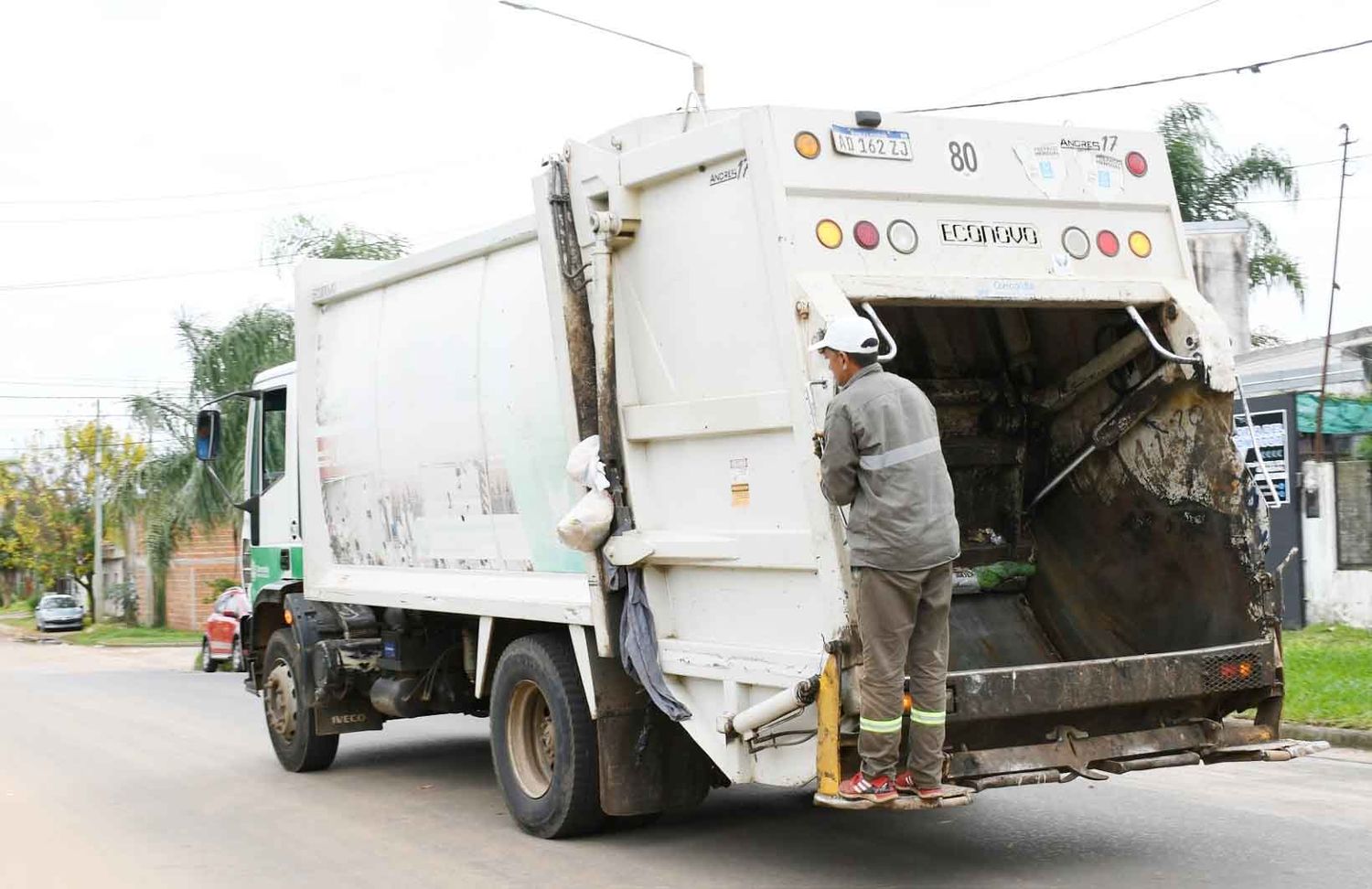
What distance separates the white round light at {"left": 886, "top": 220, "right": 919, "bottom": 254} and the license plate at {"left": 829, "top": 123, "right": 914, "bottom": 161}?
281mm

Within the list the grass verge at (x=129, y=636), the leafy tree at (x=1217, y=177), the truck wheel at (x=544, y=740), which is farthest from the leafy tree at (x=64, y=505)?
the truck wheel at (x=544, y=740)

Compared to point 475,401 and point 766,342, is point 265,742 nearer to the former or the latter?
point 475,401

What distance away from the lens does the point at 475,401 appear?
8.04m

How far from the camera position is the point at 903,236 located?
6301 millimetres

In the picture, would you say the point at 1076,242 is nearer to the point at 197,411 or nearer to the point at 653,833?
the point at 653,833

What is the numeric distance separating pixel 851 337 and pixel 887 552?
0.76 meters

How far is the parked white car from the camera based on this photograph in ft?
135

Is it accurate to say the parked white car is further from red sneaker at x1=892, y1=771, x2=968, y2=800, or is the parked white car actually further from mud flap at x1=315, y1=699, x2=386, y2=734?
red sneaker at x1=892, y1=771, x2=968, y2=800

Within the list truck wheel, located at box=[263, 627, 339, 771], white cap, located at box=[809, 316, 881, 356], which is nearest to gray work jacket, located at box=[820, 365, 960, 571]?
white cap, located at box=[809, 316, 881, 356]

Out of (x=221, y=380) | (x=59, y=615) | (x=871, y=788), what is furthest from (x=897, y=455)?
(x=59, y=615)

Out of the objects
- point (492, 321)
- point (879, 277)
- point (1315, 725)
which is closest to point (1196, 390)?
point (879, 277)

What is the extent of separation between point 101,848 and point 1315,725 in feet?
23.0

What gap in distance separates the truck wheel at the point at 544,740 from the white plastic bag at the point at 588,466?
3.07 feet

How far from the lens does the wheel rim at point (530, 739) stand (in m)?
7.56
